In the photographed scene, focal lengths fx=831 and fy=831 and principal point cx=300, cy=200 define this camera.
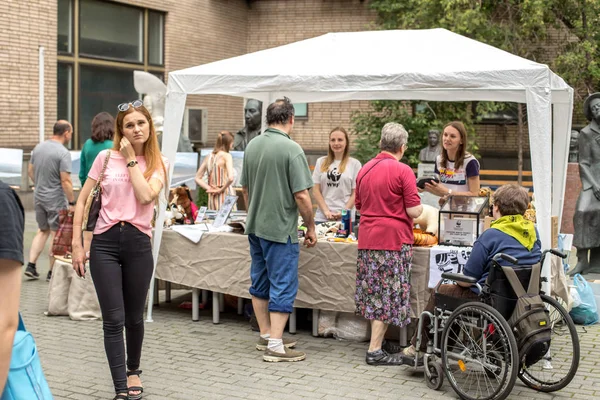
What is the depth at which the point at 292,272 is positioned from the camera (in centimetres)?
613

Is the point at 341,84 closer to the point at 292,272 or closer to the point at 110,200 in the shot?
the point at 292,272

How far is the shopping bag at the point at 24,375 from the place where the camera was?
2.42m

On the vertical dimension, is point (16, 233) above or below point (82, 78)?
below

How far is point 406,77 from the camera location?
6.55 m

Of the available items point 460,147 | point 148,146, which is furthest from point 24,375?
point 460,147

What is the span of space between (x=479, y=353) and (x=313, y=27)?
55.7 feet

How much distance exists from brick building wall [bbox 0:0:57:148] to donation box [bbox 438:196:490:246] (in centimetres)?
1082

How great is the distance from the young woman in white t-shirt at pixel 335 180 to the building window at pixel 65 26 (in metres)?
10.4

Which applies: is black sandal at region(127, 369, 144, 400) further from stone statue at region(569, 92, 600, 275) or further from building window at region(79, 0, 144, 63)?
building window at region(79, 0, 144, 63)

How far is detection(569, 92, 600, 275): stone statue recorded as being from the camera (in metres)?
8.91

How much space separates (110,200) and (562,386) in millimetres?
3041

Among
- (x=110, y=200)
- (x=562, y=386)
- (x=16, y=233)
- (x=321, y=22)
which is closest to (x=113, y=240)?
(x=110, y=200)

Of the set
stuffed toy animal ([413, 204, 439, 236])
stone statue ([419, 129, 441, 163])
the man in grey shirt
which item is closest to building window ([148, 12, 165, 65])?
stone statue ([419, 129, 441, 163])

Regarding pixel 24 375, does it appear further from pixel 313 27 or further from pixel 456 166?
pixel 313 27
